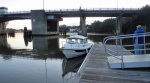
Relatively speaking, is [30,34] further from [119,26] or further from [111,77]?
[111,77]

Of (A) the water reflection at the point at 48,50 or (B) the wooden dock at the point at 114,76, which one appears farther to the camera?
(A) the water reflection at the point at 48,50

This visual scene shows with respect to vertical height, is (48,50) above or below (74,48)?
below

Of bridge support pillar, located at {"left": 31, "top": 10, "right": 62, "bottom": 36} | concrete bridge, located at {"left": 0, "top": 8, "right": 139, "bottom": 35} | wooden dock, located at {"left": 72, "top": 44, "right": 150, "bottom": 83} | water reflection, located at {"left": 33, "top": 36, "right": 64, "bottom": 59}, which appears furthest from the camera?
bridge support pillar, located at {"left": 31, "top": 10, "right": 62, "bottom": 36}

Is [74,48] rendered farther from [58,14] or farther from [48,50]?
[58,14]

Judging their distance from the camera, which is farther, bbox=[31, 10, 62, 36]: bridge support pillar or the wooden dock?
bbox=[31, 10, 62, 36]: bridge support pillar

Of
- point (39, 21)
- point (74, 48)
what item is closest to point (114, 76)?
point (74, 48)

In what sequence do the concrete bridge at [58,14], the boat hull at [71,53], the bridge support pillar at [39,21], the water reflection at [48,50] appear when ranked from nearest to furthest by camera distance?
1. the boat hull at [71,53]
2. the water reflection at [48,50]
3. the concrete bridge at [58,14]
4. the bridge support pillar at [39,21]

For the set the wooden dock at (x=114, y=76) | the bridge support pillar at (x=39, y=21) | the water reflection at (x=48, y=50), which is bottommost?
the water reflection at (x=48, y=50)

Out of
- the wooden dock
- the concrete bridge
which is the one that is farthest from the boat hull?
the concrete bridge

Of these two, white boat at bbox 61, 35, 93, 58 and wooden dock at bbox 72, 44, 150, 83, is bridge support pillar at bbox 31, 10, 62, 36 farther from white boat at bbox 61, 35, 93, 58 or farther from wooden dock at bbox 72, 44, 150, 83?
wooden dock at bbox 72, 44, 150, 83

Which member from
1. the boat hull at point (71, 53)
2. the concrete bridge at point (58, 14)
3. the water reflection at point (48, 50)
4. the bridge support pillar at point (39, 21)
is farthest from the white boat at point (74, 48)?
the bridge support pillar at point (39, 21)

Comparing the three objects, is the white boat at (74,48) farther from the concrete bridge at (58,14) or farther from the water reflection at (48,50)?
the concrete bridge at (58,14)

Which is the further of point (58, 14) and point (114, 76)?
point (58, 14)

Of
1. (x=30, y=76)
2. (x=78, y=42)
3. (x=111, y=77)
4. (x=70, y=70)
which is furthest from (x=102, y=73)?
(x=78, y=42)
